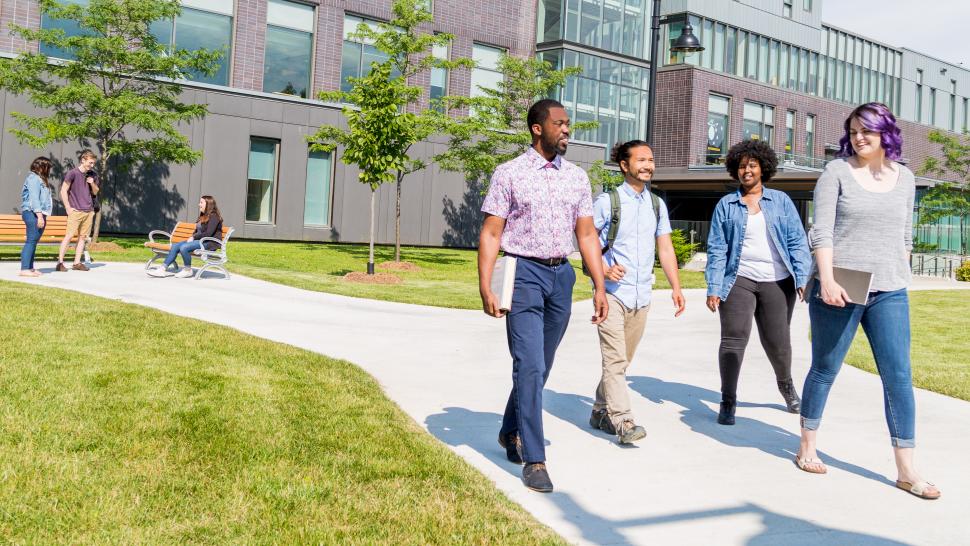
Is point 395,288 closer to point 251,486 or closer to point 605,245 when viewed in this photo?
point 605,245

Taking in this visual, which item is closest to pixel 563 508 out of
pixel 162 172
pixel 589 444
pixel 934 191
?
pixel 589 444

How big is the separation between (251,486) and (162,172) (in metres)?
23.3

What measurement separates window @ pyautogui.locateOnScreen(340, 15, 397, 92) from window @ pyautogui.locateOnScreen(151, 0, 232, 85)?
4.02 m

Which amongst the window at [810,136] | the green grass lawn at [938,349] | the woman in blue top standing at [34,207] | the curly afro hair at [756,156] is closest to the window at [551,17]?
the green grass lawn at [938,349]

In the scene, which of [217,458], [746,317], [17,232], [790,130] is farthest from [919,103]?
[217,458]

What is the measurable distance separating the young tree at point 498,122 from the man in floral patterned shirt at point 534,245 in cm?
1863

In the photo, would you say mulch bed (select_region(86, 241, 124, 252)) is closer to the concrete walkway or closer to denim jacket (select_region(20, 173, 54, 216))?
denim jacket (select_region(20, 173, 54, 216))

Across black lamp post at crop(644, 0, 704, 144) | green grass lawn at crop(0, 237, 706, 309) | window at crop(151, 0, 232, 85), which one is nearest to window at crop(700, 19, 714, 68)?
green grass lawn at crop(0, 237, 706, 309)

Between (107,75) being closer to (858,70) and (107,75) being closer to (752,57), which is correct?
(752,57)

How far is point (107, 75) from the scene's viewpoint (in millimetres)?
20359

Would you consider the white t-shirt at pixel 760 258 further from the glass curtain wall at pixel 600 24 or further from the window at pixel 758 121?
the window at pixel 758 121

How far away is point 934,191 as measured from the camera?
38.1m

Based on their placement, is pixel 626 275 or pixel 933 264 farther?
pixel 933 264

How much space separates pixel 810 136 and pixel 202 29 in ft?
114
